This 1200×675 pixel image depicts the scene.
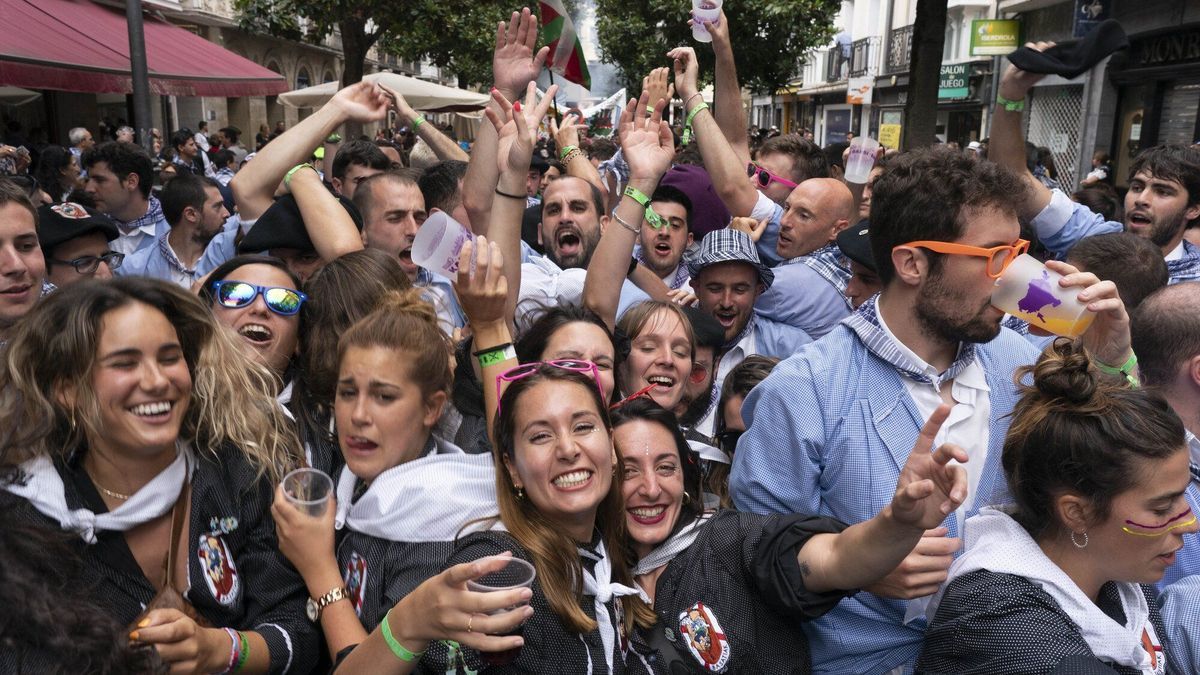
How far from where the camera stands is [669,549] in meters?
2.40

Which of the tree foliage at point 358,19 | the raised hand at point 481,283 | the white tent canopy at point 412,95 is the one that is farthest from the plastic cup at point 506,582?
the tree foliage at point 358,19

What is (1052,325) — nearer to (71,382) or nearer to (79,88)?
(71,382)

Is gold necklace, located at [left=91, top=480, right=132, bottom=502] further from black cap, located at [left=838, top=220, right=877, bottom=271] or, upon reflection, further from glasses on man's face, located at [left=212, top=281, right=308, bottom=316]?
black cap, located at [left=838, top=220, right=877, bottom=271]

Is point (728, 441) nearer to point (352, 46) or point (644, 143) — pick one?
point (644, 143)

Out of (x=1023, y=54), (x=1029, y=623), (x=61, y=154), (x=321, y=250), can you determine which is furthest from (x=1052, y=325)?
(x=61, y=154)

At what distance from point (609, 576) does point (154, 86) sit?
14.2 m

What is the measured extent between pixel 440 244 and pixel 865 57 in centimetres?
3521

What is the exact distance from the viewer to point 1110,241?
142 inches

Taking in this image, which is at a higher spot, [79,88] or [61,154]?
[79,88]

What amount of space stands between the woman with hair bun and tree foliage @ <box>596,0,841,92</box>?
19.3 meters

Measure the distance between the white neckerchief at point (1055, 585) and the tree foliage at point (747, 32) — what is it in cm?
1942

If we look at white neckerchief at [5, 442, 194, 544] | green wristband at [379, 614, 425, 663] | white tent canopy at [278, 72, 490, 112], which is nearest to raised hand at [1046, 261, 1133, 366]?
green wristband at [379, 614, 425, 663]

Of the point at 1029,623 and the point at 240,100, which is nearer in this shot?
the point at 1029,623

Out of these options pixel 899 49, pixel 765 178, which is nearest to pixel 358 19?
pixel 765 178
